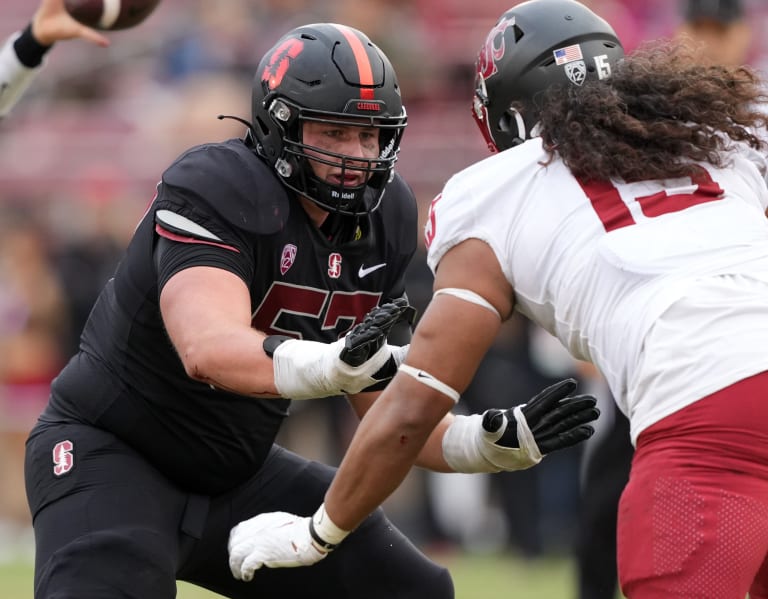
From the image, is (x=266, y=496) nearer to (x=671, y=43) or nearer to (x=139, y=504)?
(x=139, y=504)

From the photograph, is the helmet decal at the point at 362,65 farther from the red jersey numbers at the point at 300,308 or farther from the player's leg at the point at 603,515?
the player's leg at the point at 603,515

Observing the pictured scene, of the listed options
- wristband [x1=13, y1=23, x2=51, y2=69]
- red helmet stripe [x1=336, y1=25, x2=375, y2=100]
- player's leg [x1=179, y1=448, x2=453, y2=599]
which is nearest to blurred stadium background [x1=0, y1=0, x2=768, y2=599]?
wristband [x1=13, y1=23, x2=51, y2=69]

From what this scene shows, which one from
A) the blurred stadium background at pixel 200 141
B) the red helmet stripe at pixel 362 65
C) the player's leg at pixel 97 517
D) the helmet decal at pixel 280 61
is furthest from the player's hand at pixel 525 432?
the blurred stadium background at pixel 200 141

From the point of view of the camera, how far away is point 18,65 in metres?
4.83

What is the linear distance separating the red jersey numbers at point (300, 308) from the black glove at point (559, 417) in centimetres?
62

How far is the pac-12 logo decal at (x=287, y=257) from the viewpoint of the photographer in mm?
3529

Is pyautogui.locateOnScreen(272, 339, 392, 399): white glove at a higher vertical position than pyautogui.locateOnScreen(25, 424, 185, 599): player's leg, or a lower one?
higher

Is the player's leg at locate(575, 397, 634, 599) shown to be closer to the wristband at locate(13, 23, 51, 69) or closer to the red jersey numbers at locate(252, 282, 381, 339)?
the red jersey numbers at locate(252, 282, 381, 339)

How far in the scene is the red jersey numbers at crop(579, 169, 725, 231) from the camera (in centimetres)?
283

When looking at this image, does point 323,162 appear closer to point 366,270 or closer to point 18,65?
point 366,270

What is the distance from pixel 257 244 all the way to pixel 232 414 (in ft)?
1.68

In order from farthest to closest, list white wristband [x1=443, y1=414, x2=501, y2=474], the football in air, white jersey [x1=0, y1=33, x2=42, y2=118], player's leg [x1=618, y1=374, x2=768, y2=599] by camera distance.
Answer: white jersey [x1=0, y1=33, x2=42, y2=118] → the football in air → white wristband [x1=443, y1=414, x2=501, y2=474] → player's leg [x1=618, y1=374, x2=768, y2=599]

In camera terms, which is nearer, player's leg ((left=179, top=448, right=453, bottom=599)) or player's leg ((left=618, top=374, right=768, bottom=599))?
player's leg ((left=618, top=374, right=768, bottom=599))

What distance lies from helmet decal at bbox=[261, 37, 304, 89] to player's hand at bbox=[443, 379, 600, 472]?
1040 mm
